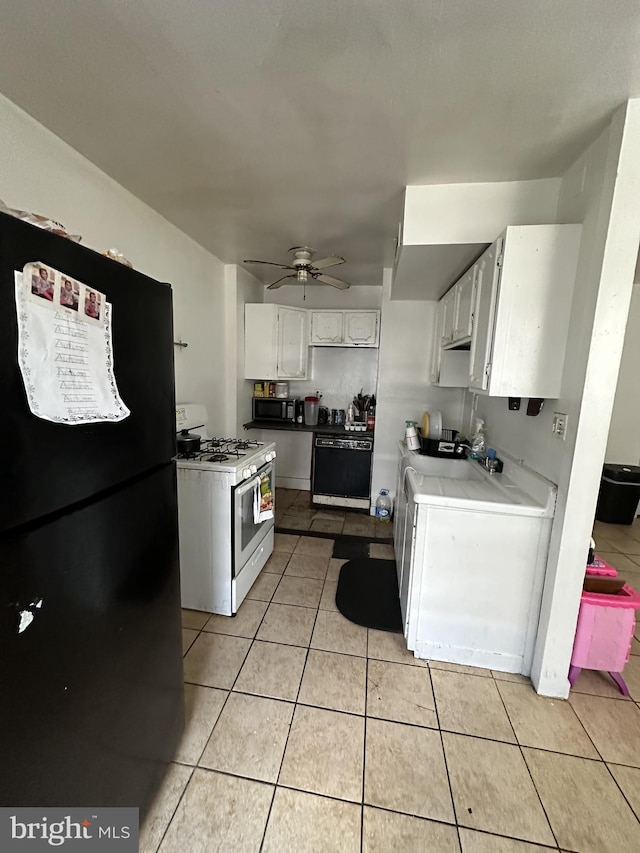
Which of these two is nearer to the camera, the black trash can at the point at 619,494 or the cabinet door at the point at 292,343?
the black trash can at the point at 619,494

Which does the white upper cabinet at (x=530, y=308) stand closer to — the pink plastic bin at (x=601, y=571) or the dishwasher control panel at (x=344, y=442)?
the pink plastic bin at (x=601, y=571)

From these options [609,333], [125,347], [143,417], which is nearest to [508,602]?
[609,333]

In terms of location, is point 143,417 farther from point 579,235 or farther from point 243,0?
point 579,235

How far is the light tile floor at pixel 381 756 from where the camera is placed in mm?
1108

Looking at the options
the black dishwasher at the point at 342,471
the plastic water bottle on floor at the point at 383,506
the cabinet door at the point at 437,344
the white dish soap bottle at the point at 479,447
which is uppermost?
the cabinet door at the point at 437,344

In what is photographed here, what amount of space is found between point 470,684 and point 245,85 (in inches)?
106

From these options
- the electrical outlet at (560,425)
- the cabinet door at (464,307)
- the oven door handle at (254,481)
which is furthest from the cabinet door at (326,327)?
the electrical outlet at (560,425)

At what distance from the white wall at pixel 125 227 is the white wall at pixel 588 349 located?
2.31 metres

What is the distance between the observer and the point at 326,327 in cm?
377

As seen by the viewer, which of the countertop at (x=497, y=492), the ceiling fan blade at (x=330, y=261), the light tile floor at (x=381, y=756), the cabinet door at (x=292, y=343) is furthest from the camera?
the cabinet door at (x=292, y=343)

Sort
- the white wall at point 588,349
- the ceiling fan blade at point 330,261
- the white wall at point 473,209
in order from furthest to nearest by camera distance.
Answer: the ceiling fan blade at point 330,261 < the white wall at point 473,209 < the white wall at point 588,349

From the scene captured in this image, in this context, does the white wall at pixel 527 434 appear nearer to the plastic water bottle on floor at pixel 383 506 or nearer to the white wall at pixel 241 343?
the plastic water bottle on floor at pixel 383 506

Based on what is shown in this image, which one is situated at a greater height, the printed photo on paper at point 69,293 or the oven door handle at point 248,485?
the printed photo on paper at point 69,293

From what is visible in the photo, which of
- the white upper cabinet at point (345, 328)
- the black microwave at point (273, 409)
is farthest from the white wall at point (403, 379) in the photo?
the black microwave at point (273, 409)
